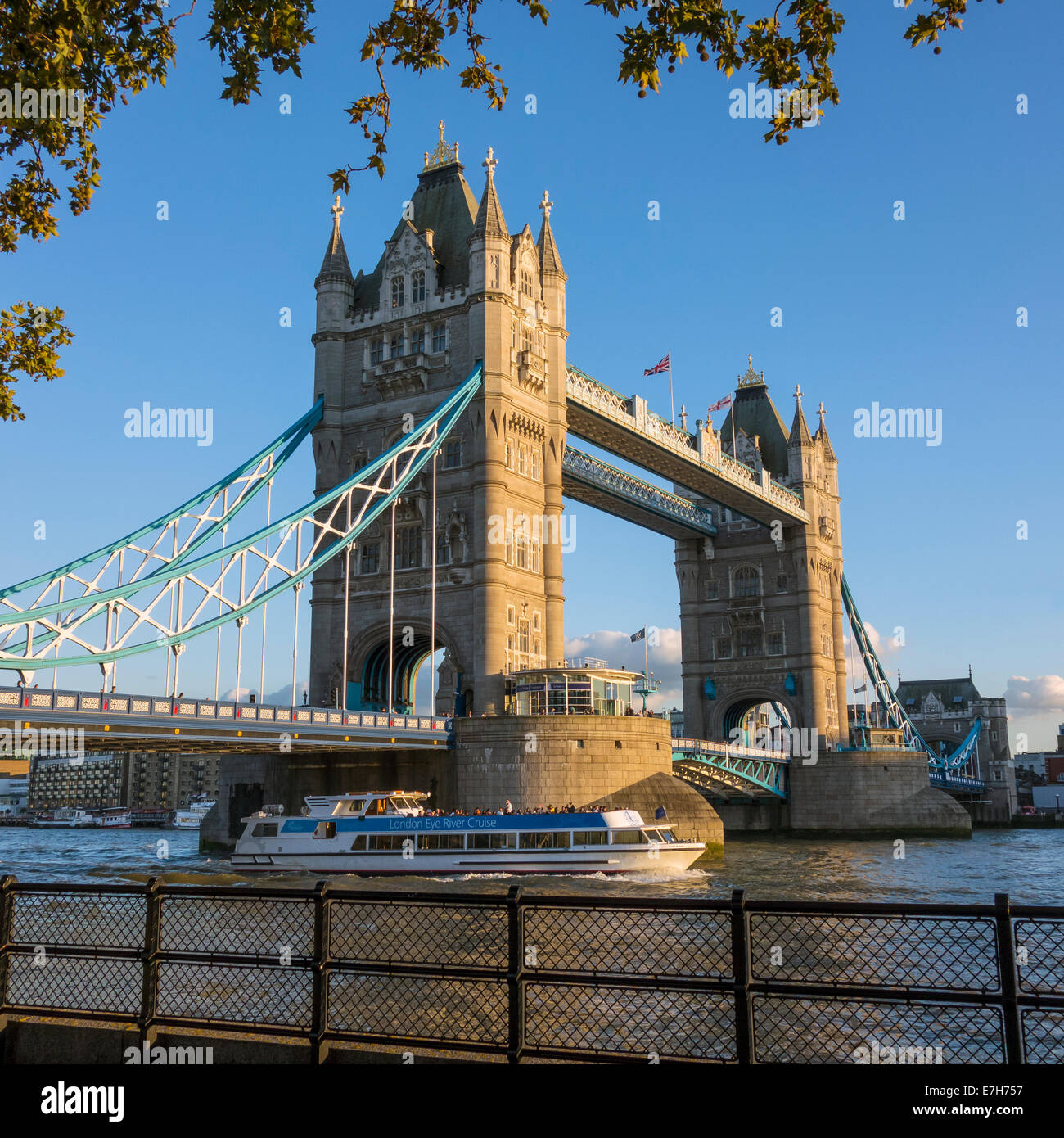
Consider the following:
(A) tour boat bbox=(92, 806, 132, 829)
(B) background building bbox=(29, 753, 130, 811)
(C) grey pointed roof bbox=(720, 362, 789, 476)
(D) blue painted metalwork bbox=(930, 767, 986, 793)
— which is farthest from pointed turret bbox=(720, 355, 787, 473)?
(B) background building bbox=(29, 753, 130, 811)

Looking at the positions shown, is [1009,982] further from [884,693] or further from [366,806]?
[884,693]

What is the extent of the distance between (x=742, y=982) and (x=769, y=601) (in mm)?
75119

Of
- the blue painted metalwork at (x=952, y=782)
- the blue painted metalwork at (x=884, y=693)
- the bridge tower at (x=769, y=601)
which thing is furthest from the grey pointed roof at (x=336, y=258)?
the blue painted metalwork at (x=952, y=782)

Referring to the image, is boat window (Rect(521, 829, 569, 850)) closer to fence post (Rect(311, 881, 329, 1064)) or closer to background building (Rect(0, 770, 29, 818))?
fence post (Rect(311, 881, 329, 1064))

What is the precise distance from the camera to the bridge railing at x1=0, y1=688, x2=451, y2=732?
104 ft

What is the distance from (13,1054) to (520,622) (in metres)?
40.8

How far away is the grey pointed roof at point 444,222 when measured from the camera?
52.4 m

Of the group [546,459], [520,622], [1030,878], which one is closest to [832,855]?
[1030,878]

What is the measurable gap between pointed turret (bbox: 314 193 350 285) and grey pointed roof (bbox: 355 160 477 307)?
118 centimetres

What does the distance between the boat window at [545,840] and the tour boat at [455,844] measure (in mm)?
28

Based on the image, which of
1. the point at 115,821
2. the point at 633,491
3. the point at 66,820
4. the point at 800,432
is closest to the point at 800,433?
the point at 800,432

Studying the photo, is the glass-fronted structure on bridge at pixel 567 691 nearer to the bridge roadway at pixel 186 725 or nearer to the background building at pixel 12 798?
the bridge roadway at pixel 186 725

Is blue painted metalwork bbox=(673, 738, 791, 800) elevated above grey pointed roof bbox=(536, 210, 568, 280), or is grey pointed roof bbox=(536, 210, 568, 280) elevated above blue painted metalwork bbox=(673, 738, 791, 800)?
grey pointed roof bbox=(536, 210, 568, 280)

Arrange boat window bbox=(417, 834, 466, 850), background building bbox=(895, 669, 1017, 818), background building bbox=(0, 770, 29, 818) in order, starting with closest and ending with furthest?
boat window bbox=(417, 834, 466, 850), background building bbox=(895, 669, 1017, 818), background building bbox=(0, 770, 29, 818)
